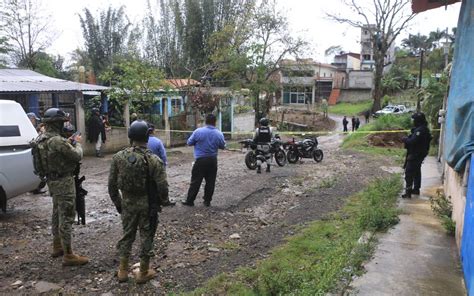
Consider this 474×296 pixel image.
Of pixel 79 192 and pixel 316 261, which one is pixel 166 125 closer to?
pixel 79 192

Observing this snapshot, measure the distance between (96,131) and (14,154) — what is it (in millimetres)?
8081

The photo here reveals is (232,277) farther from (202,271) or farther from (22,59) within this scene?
(22,59)

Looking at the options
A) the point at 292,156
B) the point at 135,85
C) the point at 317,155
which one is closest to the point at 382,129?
the point at 317,155

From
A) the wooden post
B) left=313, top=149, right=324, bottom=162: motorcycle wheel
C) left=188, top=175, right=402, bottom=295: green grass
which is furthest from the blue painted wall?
the wooden post

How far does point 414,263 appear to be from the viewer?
4754 mm

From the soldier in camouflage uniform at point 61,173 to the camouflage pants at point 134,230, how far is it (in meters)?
0.82

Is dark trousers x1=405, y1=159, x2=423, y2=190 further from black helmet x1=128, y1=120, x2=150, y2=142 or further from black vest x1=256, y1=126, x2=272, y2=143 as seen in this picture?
black helmet x1=128, y1=120, x2=150, y2=142

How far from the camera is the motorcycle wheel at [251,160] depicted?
37.9 ft

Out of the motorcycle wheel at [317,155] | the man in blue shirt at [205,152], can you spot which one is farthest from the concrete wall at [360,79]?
the man in blue shirt at [205,152]

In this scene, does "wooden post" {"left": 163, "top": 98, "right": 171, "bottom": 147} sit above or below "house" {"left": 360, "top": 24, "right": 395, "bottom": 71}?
below

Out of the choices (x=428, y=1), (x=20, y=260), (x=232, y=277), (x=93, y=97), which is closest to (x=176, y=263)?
(x=232, y=277)

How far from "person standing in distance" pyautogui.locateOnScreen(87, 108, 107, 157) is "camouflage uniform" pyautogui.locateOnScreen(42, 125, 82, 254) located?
9.78 m

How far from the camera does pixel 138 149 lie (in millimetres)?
4414

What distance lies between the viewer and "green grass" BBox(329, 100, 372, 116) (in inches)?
1856
